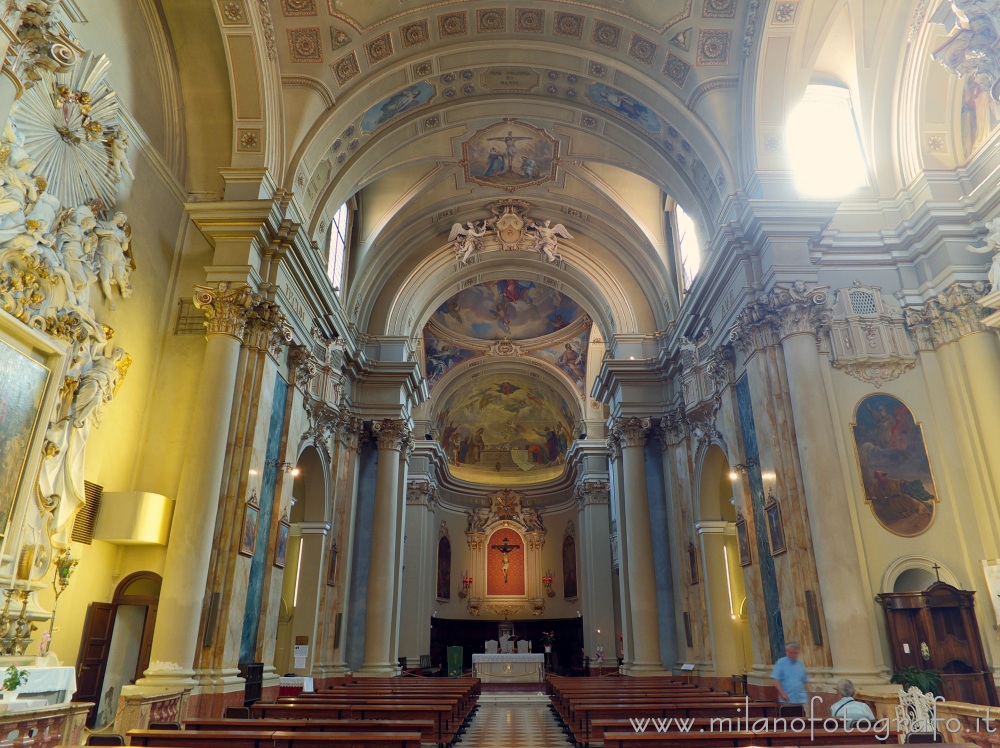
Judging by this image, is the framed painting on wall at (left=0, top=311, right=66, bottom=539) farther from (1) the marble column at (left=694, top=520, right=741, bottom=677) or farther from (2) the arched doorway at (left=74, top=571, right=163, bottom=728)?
(1) the marble column at (left=694, top=520, right=741, bottom=677)

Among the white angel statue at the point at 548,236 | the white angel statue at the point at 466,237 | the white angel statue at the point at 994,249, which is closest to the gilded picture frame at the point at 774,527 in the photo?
the white angel statue at the point at 994,249

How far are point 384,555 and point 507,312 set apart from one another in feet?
43.2

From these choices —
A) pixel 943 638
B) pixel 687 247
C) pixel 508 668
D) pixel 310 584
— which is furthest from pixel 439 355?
pixel 943 638

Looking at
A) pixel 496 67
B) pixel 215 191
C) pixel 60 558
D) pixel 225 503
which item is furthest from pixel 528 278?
pixel 60 558

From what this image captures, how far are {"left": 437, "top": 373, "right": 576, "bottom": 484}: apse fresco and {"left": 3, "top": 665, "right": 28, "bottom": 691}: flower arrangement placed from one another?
24.4 m

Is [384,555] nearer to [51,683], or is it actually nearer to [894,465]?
[51,683]

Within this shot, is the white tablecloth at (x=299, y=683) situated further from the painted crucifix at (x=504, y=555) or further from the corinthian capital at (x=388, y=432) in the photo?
the painted crucifix at (x=504, y=555)

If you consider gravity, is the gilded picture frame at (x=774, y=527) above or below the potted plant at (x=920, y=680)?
above

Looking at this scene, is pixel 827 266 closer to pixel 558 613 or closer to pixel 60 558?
pixel 60 558

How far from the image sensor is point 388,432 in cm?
1830

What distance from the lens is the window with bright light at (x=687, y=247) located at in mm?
16438

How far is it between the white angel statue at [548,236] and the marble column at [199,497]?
10542 mm

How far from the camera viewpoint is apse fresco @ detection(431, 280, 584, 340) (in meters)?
27.1

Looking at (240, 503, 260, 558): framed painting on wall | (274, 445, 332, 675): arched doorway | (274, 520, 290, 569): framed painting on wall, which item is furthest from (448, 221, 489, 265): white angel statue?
(240, 503, 260, 558): framed painting on wall
